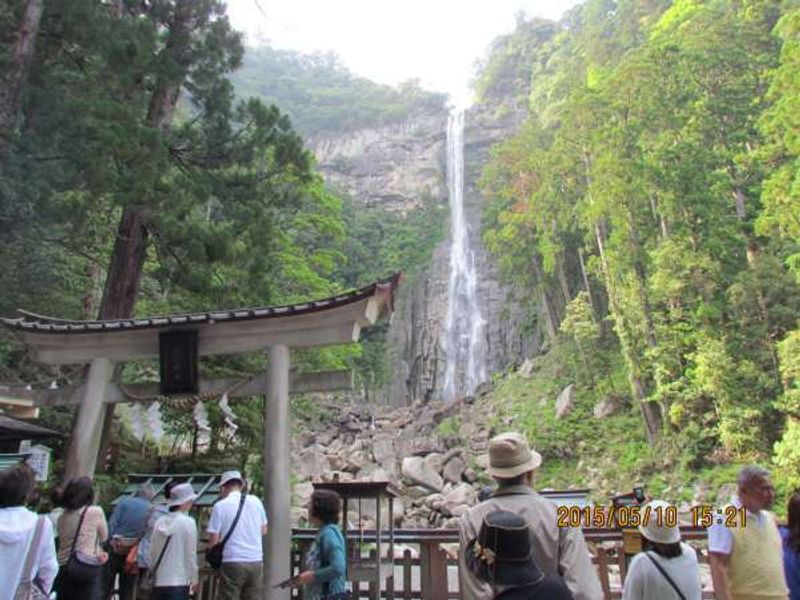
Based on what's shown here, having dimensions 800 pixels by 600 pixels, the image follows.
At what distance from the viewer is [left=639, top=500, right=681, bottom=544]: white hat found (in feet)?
7.66

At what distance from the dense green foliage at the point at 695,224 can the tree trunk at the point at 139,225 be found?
9.99 meters

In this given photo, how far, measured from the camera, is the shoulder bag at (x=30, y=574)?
2.38m

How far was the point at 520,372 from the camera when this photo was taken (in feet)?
73.0

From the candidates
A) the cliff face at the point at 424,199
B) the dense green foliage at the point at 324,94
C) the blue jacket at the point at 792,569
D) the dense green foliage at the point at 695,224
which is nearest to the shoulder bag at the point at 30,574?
the blue jacket at the point at 792,569

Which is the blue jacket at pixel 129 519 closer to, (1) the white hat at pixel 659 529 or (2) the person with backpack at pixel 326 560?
(2) the person with backpack at pixel 326 560

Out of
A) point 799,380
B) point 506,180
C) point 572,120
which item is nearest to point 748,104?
point 572,120

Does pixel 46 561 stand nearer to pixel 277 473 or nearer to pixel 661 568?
Result: pixel 277 473

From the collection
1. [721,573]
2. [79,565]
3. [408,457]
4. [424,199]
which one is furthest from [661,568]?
[424,199]

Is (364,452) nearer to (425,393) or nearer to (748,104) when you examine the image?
(425,393)

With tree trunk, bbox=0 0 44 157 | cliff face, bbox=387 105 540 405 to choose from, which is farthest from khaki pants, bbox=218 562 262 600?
cliff face, bbox=387 105 540 405

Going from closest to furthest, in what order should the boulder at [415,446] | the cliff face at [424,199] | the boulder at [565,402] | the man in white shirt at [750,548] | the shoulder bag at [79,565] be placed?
the man in white shirt at [750,548]
the shoulder bag at [79,565]
the boulder at [415,446]
the boulder at [565,402]
the cliff face at [424,199]

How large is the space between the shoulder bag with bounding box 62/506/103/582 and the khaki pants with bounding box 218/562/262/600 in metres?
0.75
